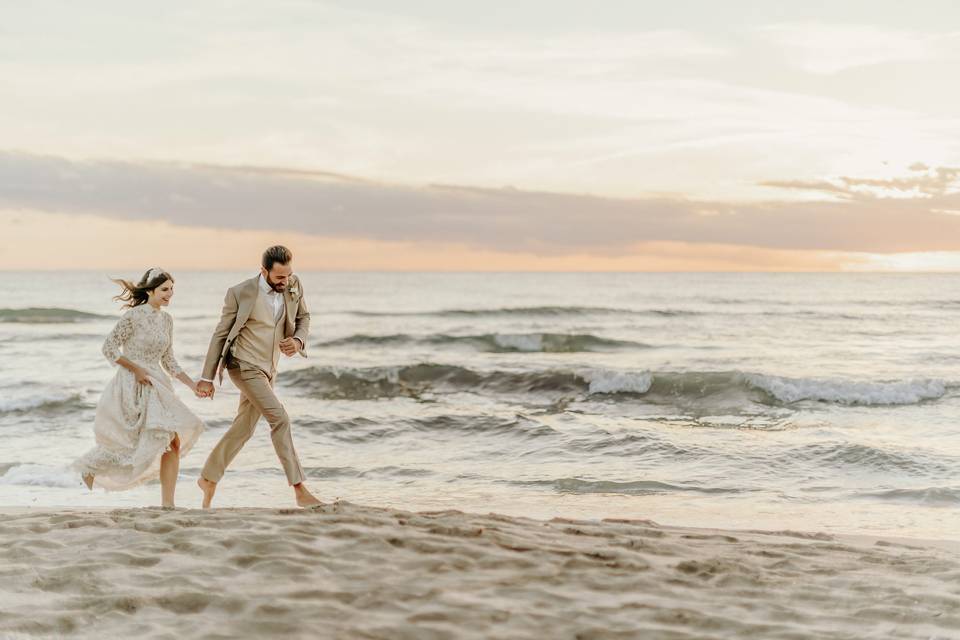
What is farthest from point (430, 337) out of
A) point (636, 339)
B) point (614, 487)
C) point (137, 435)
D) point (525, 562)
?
point (525, 562)

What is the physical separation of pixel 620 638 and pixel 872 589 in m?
1.85

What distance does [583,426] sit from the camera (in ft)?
45.3

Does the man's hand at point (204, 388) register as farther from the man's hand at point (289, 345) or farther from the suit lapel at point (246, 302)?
the man's hand at point (289, 345)

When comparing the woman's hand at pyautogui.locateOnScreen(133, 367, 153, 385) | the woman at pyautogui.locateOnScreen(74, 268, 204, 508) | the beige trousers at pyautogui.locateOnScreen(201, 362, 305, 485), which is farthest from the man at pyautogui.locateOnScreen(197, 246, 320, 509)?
the woman's hand at pyautogui.locateOnScreen(133, 367, 153, 385)

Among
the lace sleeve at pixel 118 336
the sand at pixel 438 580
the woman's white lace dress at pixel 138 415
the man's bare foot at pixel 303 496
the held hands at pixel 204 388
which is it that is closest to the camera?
the sand at pixel 438 580

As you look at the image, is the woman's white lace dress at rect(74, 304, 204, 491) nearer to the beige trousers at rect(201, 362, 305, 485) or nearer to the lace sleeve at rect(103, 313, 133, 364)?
the lace sleeve at rect(103, 313, 133, 364)

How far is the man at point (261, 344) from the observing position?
723 centimetres

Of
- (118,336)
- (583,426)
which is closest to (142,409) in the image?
(118,336)

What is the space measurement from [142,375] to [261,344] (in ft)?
3.28

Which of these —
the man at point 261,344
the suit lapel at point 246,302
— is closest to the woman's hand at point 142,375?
the man at point 261,344

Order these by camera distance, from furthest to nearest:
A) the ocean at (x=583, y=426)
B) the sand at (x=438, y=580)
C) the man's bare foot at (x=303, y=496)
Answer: the ocean at (x=583, y=426) < the man's bare foot at (x=303, y=496) < the sand at (x=438, y=580)

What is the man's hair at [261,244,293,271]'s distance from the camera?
719cm

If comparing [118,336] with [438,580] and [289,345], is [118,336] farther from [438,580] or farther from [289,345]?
[438,580]

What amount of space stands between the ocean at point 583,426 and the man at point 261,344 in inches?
64.9
